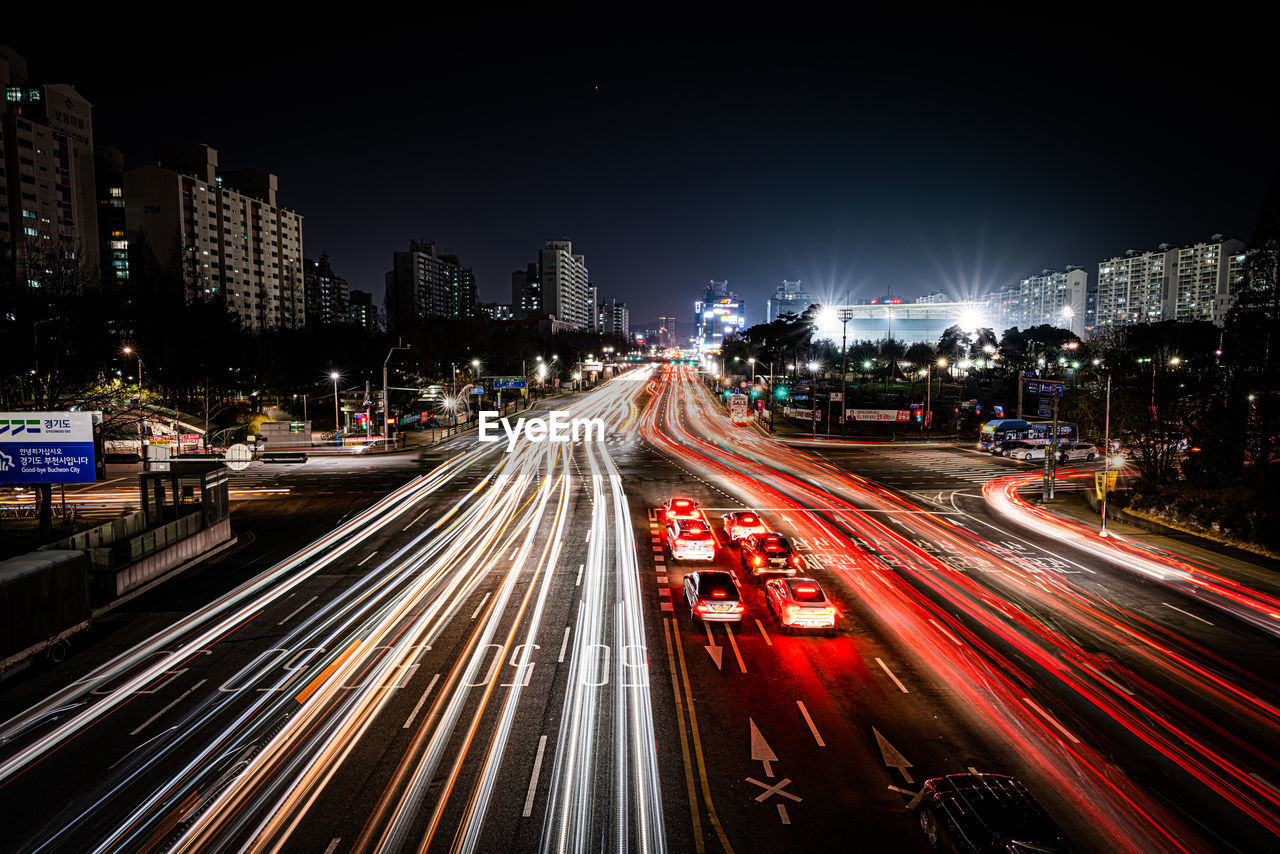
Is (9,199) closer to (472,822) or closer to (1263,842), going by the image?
(472,822)

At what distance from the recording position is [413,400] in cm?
9119

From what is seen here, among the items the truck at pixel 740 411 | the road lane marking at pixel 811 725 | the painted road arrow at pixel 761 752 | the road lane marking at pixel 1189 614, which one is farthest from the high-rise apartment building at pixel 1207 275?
the painted road arrow at pixel 761 752

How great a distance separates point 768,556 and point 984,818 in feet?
47.0

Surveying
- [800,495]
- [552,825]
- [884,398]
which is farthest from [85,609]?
[884,398]

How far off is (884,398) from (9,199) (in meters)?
126

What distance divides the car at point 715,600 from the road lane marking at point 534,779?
23.0 feet

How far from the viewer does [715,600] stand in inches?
758

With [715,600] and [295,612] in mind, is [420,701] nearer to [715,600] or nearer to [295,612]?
[295,612]

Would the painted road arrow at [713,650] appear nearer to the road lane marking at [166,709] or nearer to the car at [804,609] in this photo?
the car at [804,609]

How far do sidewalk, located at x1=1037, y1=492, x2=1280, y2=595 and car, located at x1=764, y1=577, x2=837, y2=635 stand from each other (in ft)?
54.3

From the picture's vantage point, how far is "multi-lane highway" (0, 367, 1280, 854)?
11.0 meters

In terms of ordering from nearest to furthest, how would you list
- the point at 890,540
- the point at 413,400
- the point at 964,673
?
the point at 964,673, the point at 890,540, the point at 413,400

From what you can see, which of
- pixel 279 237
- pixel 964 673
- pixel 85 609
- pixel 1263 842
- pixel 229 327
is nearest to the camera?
pixel 1263 842

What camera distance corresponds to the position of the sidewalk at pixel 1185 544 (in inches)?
973
